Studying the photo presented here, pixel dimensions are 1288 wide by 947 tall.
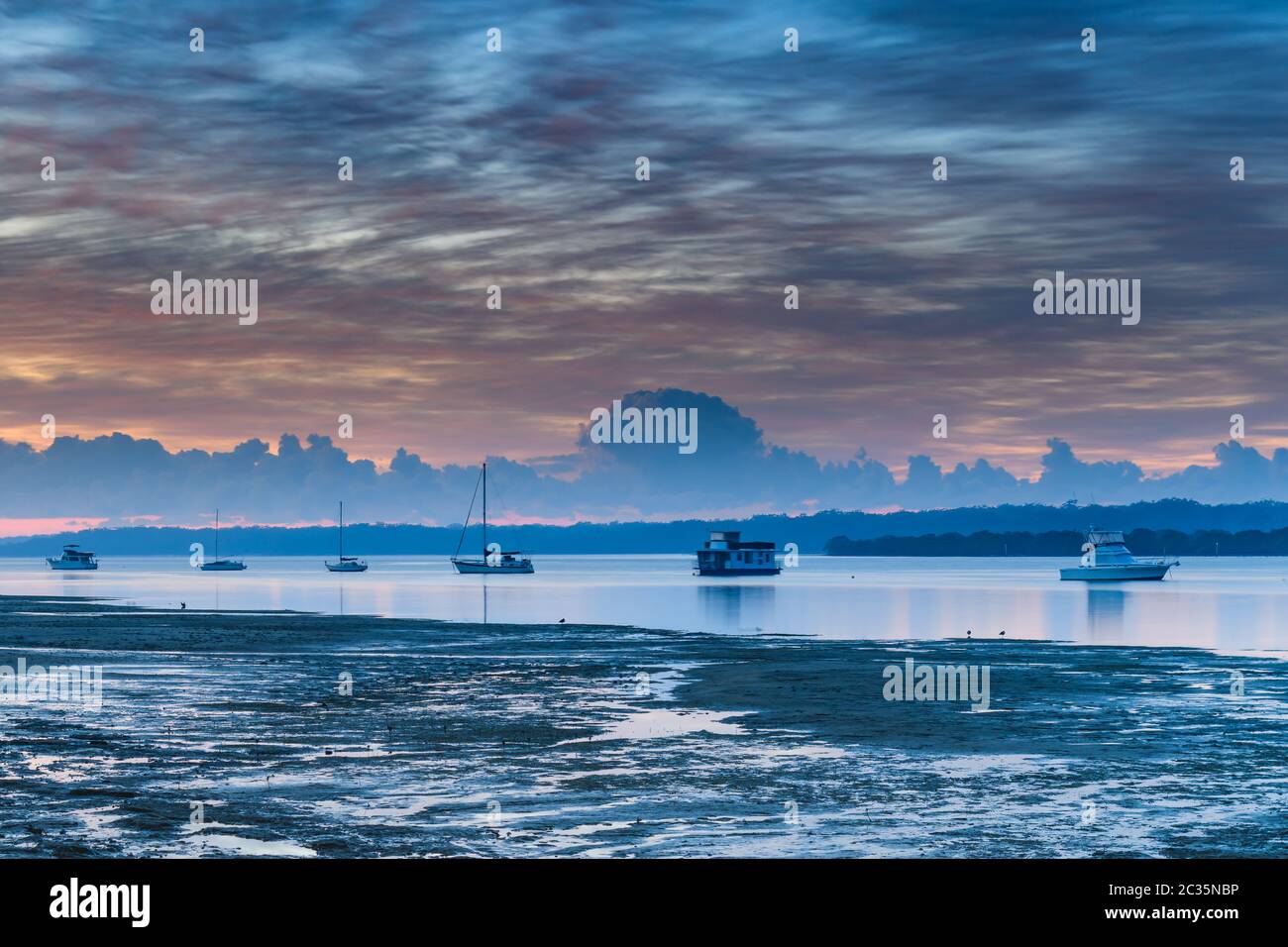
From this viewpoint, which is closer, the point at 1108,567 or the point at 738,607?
the point at 738,607

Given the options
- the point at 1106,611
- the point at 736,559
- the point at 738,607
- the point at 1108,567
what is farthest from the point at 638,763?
the point at 736,559

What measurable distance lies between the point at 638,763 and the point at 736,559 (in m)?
173

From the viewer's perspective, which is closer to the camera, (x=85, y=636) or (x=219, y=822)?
(x=219, y=822)

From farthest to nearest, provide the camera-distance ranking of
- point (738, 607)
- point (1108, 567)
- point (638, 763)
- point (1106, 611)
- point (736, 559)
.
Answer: point (736, 559) → point (1108, 567) → point (738, 607) → point (1106, 611) → point (638, 763)

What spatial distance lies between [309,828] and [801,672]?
2704 cm

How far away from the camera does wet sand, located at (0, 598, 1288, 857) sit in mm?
17078

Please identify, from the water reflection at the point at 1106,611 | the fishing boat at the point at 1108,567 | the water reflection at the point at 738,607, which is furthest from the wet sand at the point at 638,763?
the fishing boat at the point at 1108,567

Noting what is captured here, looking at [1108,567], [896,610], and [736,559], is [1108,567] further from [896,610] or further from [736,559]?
[896,610]

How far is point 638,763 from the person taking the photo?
23406 mm

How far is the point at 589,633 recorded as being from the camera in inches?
2576

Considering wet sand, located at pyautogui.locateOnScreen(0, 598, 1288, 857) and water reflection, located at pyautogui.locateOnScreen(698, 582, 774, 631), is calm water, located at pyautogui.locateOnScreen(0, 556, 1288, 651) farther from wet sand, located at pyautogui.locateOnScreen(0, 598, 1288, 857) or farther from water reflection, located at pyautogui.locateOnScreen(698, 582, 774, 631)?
wet sand, located at pyautogui.locateOnScreen(0, 598, 1288, 857)

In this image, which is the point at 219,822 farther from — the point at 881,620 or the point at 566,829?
the point at 881,620

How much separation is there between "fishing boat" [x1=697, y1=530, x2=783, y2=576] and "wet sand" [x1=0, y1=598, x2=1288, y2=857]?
148 metres
